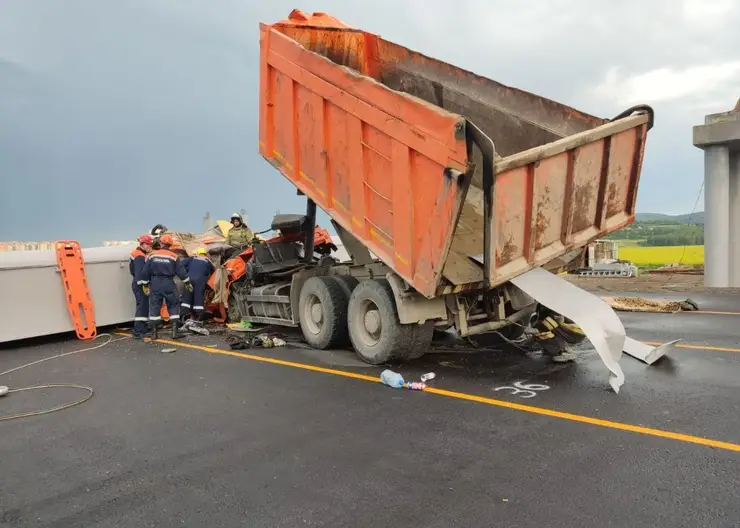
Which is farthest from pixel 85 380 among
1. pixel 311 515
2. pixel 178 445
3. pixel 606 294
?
pixel 606 294

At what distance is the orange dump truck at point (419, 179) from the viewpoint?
484 cm

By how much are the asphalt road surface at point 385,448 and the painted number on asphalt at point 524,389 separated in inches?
1.3

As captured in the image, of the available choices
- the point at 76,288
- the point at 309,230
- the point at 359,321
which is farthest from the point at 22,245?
the point at 359,321

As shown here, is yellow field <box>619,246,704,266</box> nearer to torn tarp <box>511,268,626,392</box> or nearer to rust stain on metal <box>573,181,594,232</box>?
rust stain on metal <box>573,181,594,232</box>

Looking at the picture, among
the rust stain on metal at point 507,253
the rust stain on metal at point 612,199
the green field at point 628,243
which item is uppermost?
the green field at point 628,243

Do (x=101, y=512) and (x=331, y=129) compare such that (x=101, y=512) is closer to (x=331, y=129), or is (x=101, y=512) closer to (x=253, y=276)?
(x=331, y=129)

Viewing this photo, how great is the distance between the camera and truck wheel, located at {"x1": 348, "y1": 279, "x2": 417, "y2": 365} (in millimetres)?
5656

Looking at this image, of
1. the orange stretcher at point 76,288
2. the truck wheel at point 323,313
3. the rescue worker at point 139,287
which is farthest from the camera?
the orange stretcher at point 76,288

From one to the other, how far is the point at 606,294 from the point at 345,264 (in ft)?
26.2

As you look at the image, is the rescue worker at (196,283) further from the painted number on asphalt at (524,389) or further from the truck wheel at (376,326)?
the painted number on asphalt at (524,389)

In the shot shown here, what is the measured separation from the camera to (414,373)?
5629 mm

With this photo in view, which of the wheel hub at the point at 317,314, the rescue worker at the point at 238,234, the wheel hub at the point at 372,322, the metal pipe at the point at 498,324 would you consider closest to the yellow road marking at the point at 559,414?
the wheel hub at the point at 372,322

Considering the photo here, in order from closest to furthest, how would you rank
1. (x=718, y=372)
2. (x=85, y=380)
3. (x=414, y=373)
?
(x=718, y=372)
(x=414, y=373)
(x=85, y=380)

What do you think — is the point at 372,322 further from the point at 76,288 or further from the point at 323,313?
the point at 76,288
